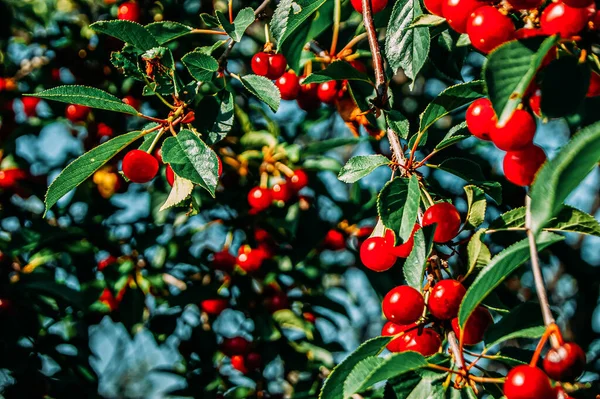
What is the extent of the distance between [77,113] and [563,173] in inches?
109

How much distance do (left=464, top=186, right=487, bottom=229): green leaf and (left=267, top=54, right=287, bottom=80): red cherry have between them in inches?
33.8

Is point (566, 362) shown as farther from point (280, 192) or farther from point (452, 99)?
point (280, 192)

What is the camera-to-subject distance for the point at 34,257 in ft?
9.50

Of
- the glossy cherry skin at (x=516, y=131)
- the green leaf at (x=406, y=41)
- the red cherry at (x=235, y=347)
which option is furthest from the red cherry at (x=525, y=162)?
the red cherry at (x=235, y=347)

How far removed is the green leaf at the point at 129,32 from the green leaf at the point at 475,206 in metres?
0.90

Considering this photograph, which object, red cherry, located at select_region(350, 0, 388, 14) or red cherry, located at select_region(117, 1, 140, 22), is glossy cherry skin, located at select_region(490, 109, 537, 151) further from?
red cherry, located at select_region(117, 1, 140, 22)

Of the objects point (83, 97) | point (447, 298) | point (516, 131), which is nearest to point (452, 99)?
point (516, 131)

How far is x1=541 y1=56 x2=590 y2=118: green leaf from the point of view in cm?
97

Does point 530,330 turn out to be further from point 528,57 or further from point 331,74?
point 331,74

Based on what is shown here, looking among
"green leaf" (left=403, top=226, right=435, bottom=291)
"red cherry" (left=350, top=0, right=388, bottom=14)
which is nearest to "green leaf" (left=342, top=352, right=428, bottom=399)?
"green leaf" (left=403, top=226, right=435, bottom=291)

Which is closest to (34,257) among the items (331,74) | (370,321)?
(331,74)

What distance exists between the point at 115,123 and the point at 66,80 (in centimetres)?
41

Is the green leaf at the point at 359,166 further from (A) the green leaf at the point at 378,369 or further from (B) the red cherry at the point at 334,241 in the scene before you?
(B) the red cherry at the point at 334,241

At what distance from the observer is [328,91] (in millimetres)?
2086
